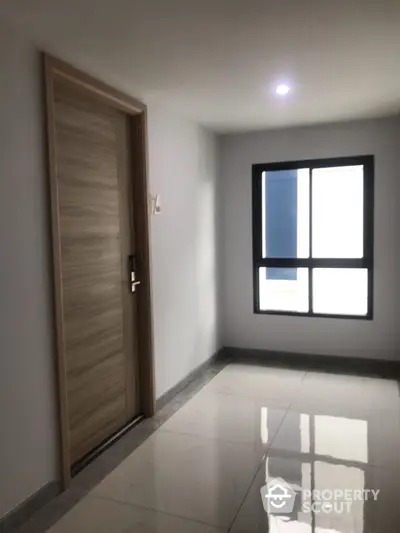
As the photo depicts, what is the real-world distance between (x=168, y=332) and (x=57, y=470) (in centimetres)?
153

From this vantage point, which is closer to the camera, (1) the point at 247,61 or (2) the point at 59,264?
(2) the point at 59,264

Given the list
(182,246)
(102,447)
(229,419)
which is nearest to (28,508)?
(102,447)

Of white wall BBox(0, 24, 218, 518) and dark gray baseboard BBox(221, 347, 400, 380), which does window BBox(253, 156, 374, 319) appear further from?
white wall BBox(0, 24, 218, 518)

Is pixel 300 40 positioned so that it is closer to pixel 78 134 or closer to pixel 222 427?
pixel 78 134

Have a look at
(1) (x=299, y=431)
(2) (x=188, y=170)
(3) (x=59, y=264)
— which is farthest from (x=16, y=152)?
(1) (x=299, y=431)

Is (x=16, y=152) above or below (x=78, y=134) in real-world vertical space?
below

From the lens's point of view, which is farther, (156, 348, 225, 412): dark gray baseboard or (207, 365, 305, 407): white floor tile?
(207, 365, 305, 407): white floor tile

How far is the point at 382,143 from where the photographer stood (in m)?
4.33

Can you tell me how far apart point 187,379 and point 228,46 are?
2.81 metres

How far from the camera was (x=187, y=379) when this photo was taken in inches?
165

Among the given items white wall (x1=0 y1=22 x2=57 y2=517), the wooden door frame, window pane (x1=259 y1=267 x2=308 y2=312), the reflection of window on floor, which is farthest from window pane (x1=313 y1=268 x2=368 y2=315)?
white wall (x1=0 y1=22 x2=57 y2=517)

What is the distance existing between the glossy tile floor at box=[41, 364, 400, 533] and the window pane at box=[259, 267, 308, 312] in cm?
103

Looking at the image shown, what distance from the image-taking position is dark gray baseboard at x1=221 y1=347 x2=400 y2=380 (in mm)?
4449

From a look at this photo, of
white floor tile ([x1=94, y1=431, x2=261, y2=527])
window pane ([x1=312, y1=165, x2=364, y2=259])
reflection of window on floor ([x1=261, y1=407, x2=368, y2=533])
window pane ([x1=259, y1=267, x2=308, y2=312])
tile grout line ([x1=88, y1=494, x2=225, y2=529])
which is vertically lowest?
tile grout line ([x1=88, y1=494, x2=225, y2=529])
